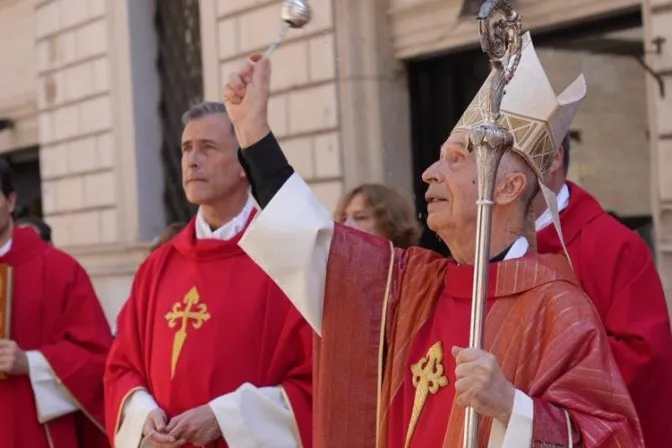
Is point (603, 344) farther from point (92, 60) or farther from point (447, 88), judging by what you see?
point (92, 60)

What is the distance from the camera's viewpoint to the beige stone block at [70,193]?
11695 millimetres

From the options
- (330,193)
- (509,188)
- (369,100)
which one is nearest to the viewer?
(509,188)

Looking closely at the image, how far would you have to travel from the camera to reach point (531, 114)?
2994 mm

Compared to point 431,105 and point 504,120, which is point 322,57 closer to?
point 431,105

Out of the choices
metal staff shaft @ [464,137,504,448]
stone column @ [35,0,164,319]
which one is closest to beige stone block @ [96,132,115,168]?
stone column @ [35,0,164,319]

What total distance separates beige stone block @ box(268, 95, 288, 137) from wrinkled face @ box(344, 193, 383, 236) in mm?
4425

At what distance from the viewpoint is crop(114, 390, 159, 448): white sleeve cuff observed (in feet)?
13.0

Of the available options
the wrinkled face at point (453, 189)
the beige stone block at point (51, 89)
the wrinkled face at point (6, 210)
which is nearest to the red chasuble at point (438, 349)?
the wrinkled face at point (453, 189)

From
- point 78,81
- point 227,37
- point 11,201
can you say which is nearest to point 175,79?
point 78,81

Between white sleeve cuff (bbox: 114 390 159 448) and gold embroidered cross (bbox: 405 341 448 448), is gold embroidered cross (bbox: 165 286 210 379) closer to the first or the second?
white sleeve cuff (bbox: 114 390 159 448)

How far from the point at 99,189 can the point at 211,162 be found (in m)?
7.52

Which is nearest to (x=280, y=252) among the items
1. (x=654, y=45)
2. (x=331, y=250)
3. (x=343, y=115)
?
(x=331, y=250)

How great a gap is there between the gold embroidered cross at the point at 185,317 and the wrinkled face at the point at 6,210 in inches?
43.5

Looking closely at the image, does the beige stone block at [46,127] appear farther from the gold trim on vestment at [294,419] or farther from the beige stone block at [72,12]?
the gold trim on vestment at [294,419]
